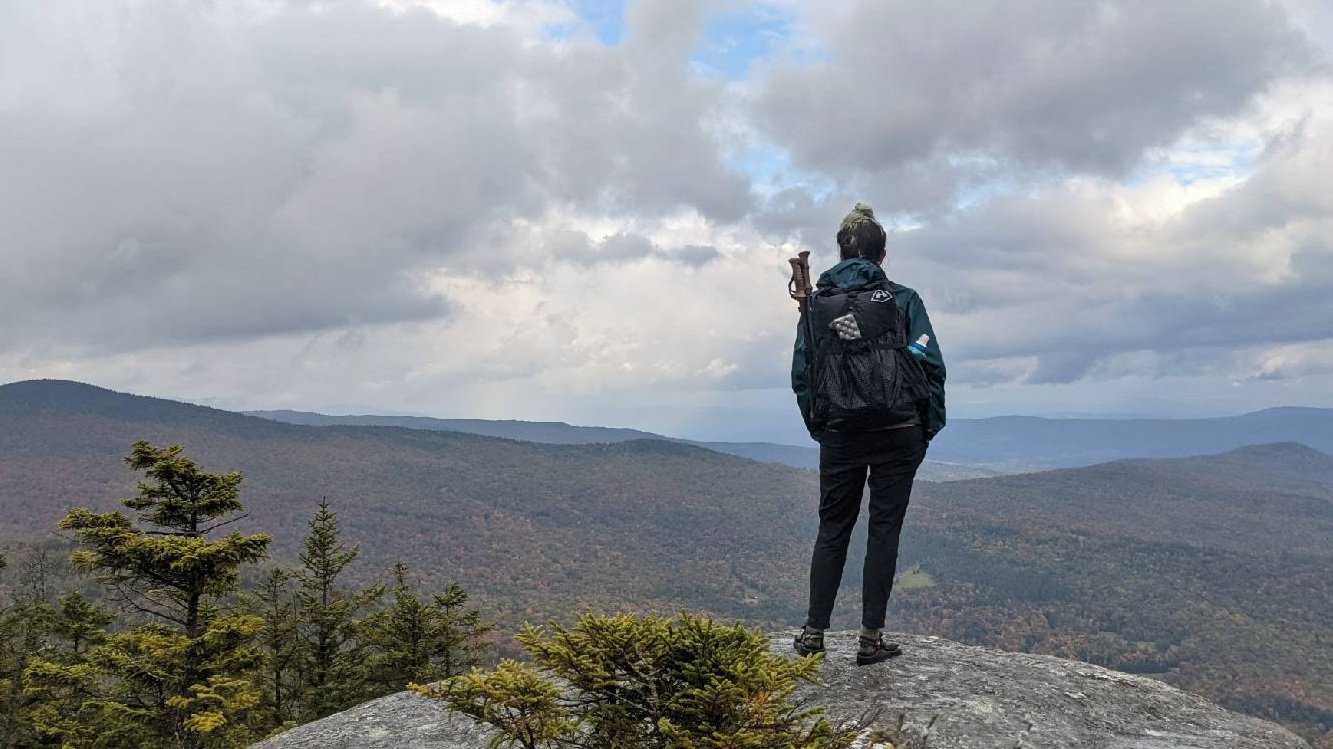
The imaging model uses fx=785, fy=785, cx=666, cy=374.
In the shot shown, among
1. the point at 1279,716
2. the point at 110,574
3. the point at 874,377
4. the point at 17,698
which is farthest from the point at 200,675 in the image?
the point at 1279,716

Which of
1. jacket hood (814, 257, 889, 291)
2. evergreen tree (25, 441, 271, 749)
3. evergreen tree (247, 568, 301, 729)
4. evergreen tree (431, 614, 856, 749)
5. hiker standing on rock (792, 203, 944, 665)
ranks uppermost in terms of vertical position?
jacket hood (814, 257, 889, 291)

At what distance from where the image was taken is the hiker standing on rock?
18.4 ft

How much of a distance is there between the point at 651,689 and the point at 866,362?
3279 millimetres

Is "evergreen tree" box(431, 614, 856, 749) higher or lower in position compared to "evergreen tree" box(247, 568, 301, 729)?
higher

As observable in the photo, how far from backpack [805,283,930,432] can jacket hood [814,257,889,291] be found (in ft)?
0.29

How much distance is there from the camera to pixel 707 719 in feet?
9.27

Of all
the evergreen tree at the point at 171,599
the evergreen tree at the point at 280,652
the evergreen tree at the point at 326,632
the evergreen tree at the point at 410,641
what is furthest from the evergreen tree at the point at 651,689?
the evergreen tree at the point at 280,652

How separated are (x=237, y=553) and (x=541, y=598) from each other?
17955 cm

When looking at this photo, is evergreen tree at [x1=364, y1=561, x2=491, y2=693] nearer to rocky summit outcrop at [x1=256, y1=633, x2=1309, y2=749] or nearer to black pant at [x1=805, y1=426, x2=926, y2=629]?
rocky summit outcrop at [x1=256, y1=633, x2=1309, y2=749]

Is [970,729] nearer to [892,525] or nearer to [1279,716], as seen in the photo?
[892,525]

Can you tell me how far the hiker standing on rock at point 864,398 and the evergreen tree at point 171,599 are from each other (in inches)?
421

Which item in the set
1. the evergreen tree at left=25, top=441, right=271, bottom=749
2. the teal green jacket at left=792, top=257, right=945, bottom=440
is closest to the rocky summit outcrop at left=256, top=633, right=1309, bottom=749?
the teal green jacket at left=792, top=257, right=945, bottom=440

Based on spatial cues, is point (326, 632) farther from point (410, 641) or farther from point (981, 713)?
point (981, 713)

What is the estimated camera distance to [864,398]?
5.62m
